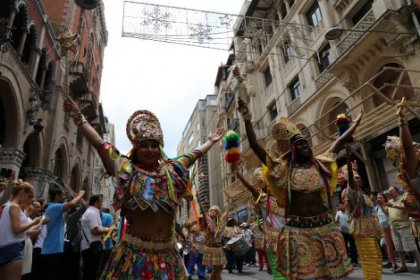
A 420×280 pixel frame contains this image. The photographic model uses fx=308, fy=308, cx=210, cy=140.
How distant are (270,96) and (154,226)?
22125 millimetres

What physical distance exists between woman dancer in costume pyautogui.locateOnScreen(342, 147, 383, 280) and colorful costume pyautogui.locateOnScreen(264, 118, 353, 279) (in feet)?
3.46

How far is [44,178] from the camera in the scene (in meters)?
15.9

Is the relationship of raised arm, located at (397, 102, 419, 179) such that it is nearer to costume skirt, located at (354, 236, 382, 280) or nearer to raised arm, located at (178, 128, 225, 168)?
raised arm, located at (178, 128, 225, 168)

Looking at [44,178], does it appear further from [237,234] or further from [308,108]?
[308,108]

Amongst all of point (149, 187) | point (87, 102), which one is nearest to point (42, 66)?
point (87, 102)

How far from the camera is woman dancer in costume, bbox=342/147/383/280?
4.63m

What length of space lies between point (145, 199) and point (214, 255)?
20.0ft

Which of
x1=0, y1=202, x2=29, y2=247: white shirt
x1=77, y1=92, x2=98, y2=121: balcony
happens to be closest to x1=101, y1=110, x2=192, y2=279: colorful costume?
x1=0, y1=202, x2=29, y2=247: white shirt

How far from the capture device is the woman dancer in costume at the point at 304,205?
3021 mm

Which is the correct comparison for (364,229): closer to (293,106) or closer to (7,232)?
(7,232)

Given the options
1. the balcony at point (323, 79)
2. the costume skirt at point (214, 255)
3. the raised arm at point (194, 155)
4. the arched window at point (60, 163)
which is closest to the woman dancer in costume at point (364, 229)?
the raised arm at point (194, 155)

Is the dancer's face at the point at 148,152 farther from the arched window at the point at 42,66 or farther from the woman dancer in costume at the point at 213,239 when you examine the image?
the arched window at the point at 42,66

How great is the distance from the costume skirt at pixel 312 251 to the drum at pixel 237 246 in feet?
25.5

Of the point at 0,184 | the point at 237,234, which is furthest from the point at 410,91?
the point at 0,184
